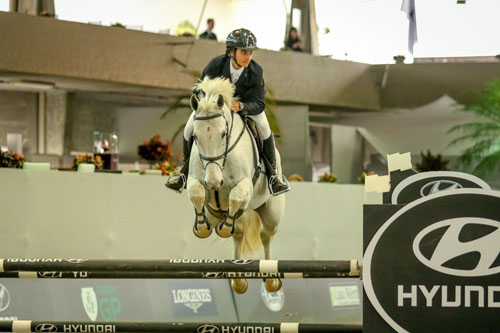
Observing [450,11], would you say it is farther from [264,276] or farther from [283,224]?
[264,276]

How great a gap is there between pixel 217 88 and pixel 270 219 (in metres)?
1.27

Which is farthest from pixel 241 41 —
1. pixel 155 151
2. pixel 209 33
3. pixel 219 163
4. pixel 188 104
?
pixel 209 33

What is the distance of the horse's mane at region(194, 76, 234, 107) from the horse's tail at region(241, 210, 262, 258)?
1.14 m

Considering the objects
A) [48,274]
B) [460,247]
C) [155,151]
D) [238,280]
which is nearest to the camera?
[460,247]

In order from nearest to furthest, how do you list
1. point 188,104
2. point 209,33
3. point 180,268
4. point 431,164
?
point 180,268 < point 188,104 < point 209,33 < point 431,164

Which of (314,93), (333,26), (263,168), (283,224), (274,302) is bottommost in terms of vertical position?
(274,302)

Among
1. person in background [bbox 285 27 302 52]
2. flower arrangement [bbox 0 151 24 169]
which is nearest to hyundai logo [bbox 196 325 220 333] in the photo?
flower arrangement [bbox 0 151 24 169]

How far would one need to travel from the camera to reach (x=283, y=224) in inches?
382

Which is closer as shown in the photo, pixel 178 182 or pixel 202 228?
pixel 202 228

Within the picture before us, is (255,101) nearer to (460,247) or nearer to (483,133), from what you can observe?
(460,247)

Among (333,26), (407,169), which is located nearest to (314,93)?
(333,26)

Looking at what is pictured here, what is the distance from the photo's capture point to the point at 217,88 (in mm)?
5168

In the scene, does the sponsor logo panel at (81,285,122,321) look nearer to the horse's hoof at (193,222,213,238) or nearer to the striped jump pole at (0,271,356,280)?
the horse's hoof at (193,222,213,238)

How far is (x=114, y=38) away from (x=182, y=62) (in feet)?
4.09
